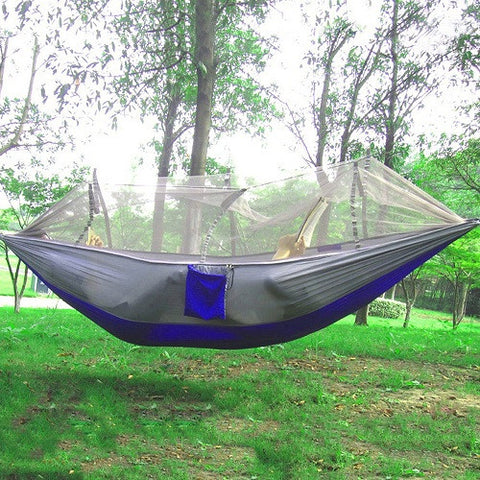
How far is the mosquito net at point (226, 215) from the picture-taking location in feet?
10.00

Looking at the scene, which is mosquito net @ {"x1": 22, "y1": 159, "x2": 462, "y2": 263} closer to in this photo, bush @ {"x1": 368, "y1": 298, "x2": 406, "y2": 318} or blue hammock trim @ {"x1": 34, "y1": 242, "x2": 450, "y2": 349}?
blue hammock trim @ {"x1": 34, "y1": 242, "x2": 450, "y2": 349}

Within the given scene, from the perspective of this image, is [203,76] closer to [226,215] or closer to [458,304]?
[226,215]

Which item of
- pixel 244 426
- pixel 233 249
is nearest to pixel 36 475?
pixel 244 426

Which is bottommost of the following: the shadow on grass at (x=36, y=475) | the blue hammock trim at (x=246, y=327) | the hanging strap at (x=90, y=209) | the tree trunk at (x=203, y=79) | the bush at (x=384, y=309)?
the bush at (x=384, y=309)

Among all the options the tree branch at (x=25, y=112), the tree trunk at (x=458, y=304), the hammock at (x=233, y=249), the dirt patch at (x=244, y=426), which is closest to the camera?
the hammock at (x=233, y=249)

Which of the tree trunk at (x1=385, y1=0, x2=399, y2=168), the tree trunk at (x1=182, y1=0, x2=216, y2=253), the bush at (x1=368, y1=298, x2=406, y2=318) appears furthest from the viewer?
the bush at (x1=368, y1=298, x2=406, y2=318)

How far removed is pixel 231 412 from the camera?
3.07 meters

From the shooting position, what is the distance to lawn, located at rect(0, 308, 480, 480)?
242cm

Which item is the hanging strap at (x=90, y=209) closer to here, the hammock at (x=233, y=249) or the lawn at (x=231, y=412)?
the hammock at (x=233, y=249)

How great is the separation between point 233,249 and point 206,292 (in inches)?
24.4

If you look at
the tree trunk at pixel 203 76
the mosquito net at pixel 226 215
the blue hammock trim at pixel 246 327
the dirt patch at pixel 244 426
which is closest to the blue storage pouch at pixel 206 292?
the blue hammock trim at pixel 246 327

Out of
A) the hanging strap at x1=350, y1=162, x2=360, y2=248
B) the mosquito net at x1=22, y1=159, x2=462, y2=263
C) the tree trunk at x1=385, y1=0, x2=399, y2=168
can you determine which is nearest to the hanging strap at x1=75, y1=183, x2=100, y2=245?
the mosquito net at x1=22, y1=159, x2=462, y2=263

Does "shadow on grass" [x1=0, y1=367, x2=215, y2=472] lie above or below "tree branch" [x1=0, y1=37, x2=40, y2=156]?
below

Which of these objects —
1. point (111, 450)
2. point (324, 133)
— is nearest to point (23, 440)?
point (111, 450)
